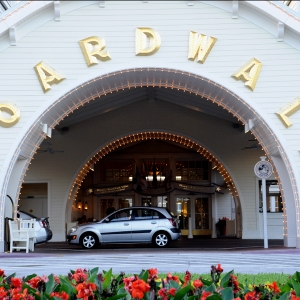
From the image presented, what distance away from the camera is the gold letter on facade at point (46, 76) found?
1780cm

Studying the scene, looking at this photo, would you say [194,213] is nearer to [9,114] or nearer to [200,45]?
[200,45]

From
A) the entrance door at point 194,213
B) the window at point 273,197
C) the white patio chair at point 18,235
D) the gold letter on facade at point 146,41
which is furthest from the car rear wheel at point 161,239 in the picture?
the entrance door at point 194,213

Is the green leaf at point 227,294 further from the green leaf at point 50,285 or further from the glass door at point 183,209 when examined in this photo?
the glass door at point 183,209

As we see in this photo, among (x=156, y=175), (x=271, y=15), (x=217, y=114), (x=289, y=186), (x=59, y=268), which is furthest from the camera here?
(x=156, y=175)

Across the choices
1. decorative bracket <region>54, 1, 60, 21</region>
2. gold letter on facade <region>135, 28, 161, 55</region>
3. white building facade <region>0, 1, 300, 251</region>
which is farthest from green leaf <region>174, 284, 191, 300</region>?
decorative bracket <region>54, 1, 60, 21</region>

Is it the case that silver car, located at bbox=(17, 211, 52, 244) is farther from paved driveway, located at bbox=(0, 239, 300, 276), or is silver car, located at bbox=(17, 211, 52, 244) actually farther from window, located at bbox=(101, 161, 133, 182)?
window, located at bbox=(101, 161, 133, 182)

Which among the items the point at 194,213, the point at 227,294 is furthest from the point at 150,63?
the point at 194,213

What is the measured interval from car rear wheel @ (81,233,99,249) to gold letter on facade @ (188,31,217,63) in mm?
7272

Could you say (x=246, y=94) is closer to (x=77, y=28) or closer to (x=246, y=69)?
(x=246, y=69)

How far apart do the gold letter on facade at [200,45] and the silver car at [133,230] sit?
20.1 feet

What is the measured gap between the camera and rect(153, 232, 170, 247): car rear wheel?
69.1 feet

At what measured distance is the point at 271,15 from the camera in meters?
17.5

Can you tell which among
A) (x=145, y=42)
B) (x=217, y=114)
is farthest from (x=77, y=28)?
(x=217, y=114)

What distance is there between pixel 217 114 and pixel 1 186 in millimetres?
11127
